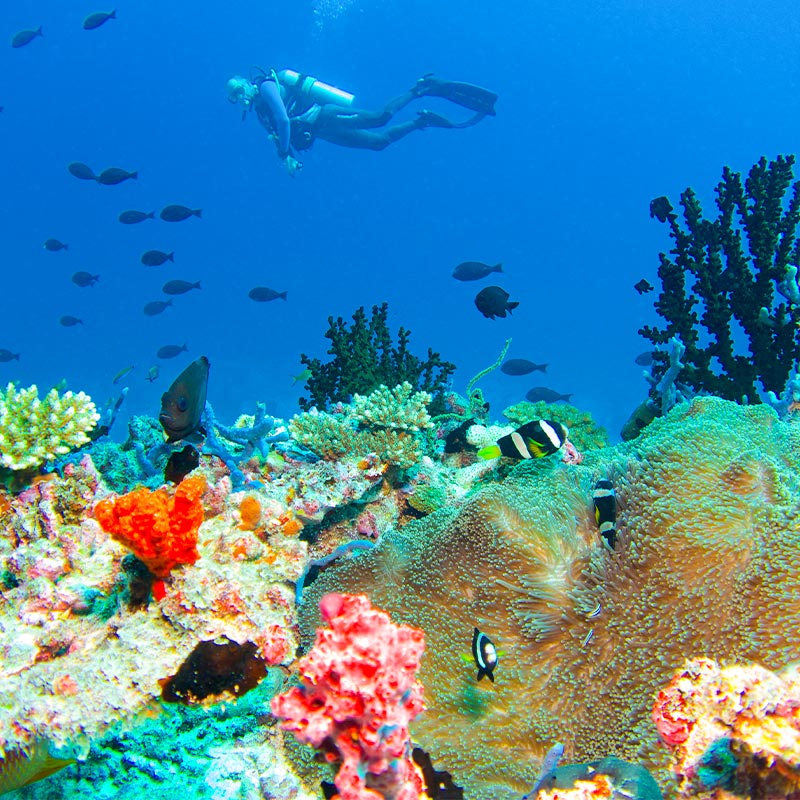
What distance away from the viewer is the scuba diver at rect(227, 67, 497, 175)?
21109 millimetres

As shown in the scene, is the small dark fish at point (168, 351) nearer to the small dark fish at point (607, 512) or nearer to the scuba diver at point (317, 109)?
the scuba diver at point (317, 109)

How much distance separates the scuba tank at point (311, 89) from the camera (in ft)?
79.4

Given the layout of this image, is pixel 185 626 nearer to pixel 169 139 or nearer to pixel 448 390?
pixel 448 390

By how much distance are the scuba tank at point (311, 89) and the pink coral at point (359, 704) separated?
1097 inches

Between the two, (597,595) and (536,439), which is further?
(536,439)

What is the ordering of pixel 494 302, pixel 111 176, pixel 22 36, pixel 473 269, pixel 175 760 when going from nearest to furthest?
pixel 175 760
pixel 494 302
pixel 473 269
pixel 111 176
pixel 22 36

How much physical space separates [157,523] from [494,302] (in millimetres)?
5344

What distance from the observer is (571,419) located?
Answer: 268 inches

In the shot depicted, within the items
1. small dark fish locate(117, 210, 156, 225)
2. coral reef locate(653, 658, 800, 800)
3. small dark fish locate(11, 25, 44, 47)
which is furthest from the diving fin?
coral reef locate(653, 658, 800, 800)

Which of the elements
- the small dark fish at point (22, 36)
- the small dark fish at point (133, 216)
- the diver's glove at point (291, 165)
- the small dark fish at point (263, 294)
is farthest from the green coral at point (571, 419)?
the small dark fish at point (22, 36)

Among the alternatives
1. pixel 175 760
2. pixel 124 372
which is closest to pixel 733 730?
pixel 175 760

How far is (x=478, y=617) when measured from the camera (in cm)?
257

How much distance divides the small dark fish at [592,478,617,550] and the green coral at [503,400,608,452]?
12.4 ft

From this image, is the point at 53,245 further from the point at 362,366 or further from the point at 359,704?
the point at 359,704
